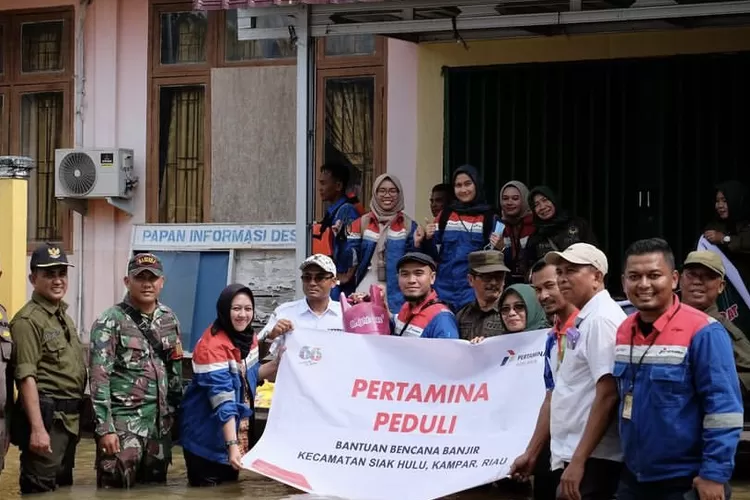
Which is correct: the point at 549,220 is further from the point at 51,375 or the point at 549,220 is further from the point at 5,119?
the point at 5,119

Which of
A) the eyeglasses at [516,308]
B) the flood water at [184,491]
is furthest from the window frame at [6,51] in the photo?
the eyeglasses at [516,308]

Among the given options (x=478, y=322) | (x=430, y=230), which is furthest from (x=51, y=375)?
(x=430, y=230)

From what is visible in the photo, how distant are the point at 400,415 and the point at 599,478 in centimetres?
293

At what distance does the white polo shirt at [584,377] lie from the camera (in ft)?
22.5

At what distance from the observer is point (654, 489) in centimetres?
631

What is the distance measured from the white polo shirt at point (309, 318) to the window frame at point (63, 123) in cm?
635

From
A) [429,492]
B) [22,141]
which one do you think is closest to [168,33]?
[22,141]

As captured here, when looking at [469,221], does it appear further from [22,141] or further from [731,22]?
[22,141]

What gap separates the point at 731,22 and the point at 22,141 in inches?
319

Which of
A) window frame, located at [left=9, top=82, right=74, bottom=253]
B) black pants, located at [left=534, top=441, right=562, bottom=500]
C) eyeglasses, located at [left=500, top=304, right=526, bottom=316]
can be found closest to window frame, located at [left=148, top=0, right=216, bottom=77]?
window frame, located at [left=9, top=82, right=74, bottom=253]

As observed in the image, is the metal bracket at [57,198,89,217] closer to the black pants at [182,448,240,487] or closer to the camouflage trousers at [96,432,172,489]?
the camouflage trousers at [96,432,172,489]

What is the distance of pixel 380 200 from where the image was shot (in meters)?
12.3

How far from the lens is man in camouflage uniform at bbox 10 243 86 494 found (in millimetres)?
9852

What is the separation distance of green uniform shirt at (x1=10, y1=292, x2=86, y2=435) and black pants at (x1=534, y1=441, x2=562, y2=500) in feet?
10.6
